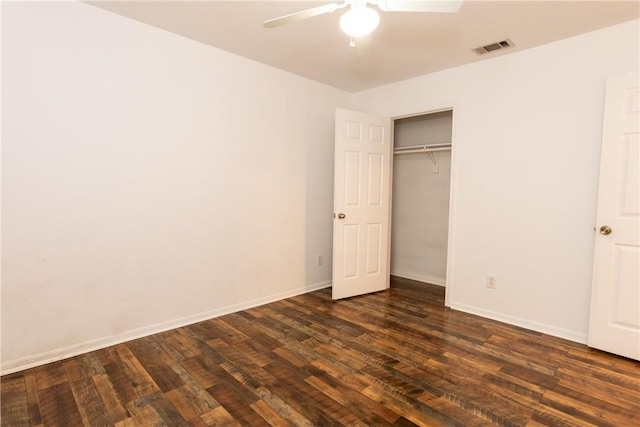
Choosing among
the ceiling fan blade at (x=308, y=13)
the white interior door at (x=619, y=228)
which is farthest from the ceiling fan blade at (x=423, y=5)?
the white interior door at (x=619, y=228)

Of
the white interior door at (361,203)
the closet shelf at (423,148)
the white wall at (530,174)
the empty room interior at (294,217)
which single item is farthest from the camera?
the closet shelf at (423,148)

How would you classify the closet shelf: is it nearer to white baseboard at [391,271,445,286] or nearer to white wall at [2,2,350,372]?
white wall at [2,2,350,372]

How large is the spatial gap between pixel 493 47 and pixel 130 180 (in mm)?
3275

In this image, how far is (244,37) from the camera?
2822 millimetres

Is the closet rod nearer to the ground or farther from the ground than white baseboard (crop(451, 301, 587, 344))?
farther from the ground

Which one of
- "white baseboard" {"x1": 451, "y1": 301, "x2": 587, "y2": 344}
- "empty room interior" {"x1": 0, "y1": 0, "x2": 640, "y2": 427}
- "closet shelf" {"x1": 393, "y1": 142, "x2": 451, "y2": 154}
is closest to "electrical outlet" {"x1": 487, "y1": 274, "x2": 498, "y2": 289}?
"empty room interior" {"x1": 0, "y1": 0, "x2": 640, "y2": 427}

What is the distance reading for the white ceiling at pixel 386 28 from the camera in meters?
2.32

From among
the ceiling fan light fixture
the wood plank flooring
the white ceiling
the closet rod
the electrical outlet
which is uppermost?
the white ceiling

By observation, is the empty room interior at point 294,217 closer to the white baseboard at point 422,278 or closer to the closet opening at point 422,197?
the white baseboard at point 422,278

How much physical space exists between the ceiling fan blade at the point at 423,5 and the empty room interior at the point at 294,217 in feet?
0.07

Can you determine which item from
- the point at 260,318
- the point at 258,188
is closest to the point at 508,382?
the point at 260,318

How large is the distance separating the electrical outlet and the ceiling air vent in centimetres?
208

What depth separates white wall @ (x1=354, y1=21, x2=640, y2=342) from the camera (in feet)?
8.72

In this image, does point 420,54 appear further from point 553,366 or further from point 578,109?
point 553,366
